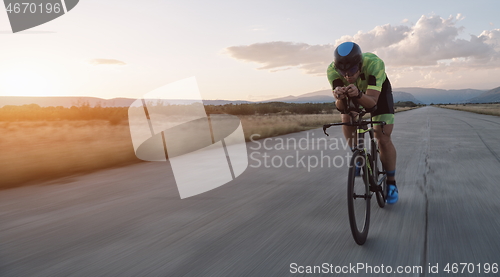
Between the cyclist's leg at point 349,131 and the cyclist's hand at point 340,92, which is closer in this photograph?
the cyclist's hand at point 340,92

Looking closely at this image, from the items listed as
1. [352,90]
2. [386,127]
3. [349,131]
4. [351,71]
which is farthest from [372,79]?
[349,131]

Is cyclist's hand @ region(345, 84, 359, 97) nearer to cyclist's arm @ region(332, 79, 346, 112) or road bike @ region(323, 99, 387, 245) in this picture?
cyclist's arm @ region(332, 79, 346, 112)

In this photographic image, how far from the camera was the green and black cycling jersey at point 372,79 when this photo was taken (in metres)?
3.59

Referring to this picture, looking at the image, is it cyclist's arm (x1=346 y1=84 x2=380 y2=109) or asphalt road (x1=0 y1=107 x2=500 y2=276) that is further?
cyclist's arm (x1=346 y1=84 x2=380 y2=109)

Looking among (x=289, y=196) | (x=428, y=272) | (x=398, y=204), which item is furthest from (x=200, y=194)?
(x=428, y=272)

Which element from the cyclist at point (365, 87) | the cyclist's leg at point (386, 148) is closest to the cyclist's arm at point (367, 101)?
the cyclist at point (365, 87)

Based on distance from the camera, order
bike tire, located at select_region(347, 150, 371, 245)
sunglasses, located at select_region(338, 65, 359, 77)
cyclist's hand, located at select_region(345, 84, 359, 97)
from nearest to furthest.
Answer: cyclist's hand, located at select_region(345, 84, 359, 97) → bike tire, located at select_region(347, 150, 371, 245) → sunglasses, located at select_region(338, 65, 359, 77)

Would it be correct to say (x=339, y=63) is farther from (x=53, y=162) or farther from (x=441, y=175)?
(x=53, y=162)

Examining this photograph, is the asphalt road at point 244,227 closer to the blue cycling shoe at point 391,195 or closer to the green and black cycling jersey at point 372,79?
the blue cycling shoe at point 391,195

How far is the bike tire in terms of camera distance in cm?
308

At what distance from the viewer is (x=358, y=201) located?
3.21 m

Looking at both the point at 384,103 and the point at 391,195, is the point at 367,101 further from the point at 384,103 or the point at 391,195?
the point at 391,195

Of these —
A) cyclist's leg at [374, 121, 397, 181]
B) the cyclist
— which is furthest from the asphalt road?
the cyclist

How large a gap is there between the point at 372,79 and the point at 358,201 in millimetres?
1259
